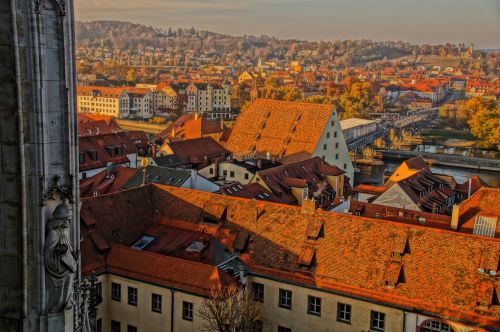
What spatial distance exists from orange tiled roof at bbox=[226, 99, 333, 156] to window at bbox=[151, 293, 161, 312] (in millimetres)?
31690

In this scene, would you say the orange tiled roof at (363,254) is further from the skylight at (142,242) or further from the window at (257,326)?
the window at (257,326)

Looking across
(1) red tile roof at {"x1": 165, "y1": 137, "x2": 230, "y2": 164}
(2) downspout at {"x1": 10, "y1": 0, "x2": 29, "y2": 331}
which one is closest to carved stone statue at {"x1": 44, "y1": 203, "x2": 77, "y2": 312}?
(2) downspout at {"x1": 10, "y1": 0, "x2": 29, "y2": 331}

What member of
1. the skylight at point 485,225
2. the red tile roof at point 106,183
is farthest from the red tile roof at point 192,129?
the skylight at point 485,225

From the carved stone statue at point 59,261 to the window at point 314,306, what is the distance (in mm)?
18960

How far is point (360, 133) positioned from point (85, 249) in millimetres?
85024

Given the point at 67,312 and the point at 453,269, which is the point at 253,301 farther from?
the point at 67,312

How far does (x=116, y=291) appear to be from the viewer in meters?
25.8

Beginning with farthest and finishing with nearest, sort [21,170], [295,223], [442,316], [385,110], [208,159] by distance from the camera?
[385,110], [208,159], [295,223], [442,316], [21,170]

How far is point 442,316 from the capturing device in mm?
22500

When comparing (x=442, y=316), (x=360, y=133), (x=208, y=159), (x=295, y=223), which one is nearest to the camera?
(x=442, y=316)

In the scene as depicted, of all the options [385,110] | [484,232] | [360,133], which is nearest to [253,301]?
[484,232]

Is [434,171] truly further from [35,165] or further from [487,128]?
[35,165]

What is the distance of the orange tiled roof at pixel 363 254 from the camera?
2308 centimetres

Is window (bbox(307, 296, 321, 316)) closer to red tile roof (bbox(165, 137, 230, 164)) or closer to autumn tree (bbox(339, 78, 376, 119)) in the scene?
red tile roof (bbox(165, 137, 230, 164))
